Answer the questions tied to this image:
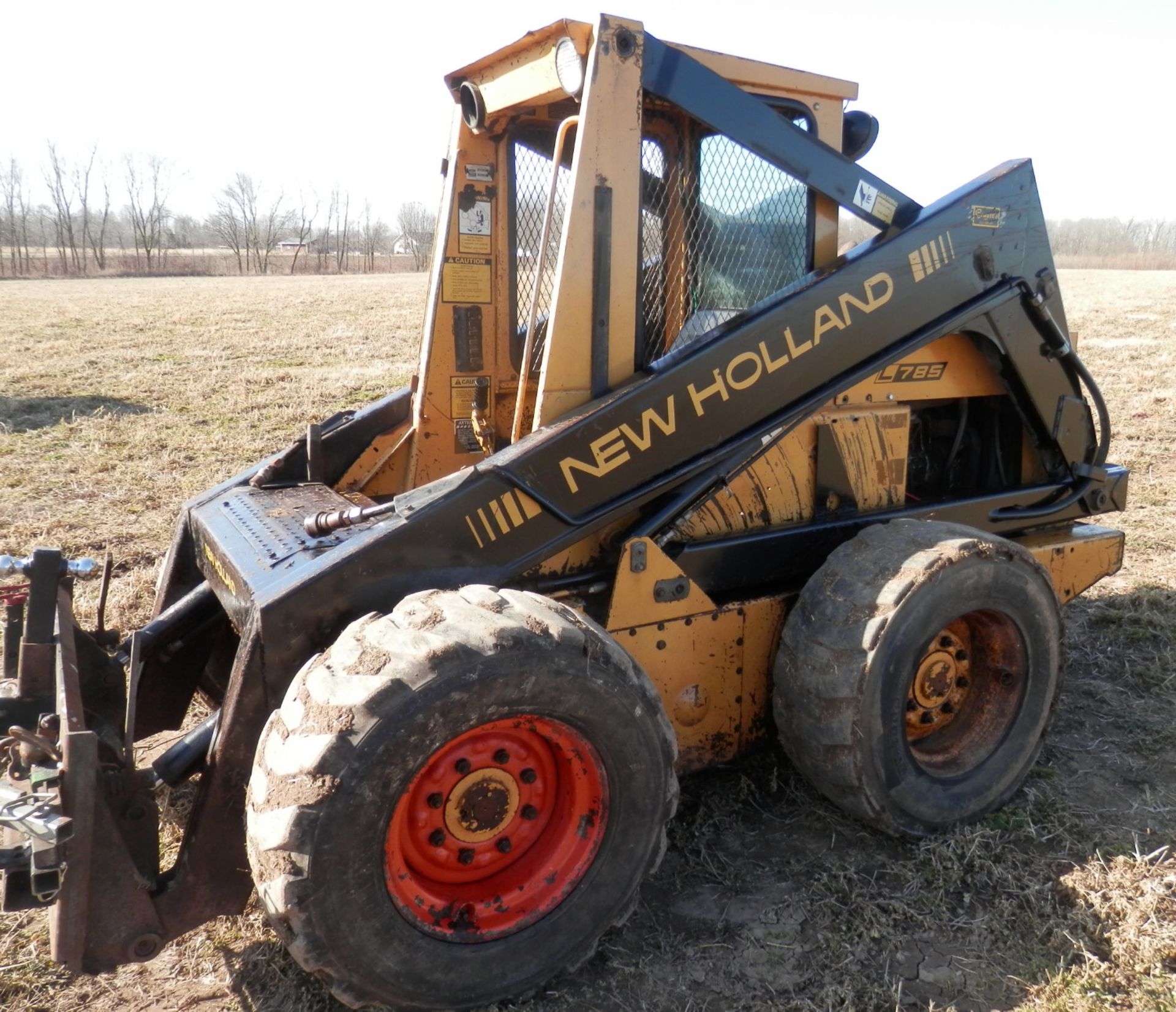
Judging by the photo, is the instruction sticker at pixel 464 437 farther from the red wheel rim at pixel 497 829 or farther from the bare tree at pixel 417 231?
the bare tree at pixel 417 231

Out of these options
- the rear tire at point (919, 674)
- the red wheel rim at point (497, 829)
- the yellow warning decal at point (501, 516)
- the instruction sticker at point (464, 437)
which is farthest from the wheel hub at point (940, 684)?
the instruction sticker at point (464, 437)

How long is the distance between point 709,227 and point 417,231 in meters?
61.9

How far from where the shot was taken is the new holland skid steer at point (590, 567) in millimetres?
2525

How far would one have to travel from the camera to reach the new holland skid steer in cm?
253

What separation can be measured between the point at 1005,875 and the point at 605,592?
1576 millimetres

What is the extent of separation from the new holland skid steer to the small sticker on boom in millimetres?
38

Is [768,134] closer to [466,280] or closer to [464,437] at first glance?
[466,280]

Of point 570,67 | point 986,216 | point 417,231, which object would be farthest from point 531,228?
point 417,231

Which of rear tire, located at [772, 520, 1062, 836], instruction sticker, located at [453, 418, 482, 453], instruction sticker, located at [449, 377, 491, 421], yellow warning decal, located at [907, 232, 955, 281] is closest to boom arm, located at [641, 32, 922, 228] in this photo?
yellow warning decal, located at [907, 232, 955, 281]

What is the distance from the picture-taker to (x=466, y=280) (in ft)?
13.8

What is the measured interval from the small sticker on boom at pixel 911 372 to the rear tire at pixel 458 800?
5.92ft

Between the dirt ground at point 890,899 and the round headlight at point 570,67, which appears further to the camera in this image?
the round headlight at point 570,67

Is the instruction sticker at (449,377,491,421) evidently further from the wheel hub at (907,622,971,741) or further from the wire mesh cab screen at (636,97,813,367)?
the wheel hub at (907,622,971,741)

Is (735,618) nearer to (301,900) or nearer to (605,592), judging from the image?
(605,592)
